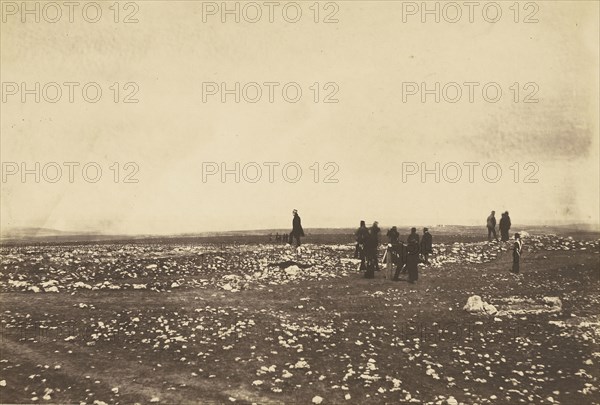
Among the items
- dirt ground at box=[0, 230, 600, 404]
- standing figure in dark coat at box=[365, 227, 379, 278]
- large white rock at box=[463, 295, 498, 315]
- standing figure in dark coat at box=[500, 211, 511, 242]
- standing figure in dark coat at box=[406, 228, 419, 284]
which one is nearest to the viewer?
dirt ground at box=[0, 230, 600, 404]

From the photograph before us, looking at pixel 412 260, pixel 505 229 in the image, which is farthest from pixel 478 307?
pixel 505 229

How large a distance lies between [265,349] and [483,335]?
6131mm

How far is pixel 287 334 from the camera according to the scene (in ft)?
44.0

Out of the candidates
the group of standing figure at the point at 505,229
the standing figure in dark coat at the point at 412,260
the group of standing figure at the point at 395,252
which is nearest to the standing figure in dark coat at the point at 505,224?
the group of standing figure at the point at 505,229

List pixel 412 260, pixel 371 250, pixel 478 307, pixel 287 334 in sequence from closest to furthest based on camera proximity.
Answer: pixel 287 334, pixel 478 307, pixel 412 260, pixel 371 250

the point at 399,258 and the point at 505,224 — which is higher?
the point at 505,224

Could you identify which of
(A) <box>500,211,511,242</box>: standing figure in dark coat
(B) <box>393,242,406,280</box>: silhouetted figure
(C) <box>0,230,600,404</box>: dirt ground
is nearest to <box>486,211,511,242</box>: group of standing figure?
(A) <box>500,211,511,242</box>: standing figure in dark coat

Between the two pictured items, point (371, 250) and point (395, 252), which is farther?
point (371, 250)

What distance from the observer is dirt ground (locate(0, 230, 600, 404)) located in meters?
10.5

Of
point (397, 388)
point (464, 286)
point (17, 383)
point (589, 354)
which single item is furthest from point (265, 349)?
point (464, 286)

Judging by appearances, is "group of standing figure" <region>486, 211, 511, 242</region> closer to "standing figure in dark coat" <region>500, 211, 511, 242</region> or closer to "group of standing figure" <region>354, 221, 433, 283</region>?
"standing figure in dark coat" <region>500, 211, 511, 242</region>

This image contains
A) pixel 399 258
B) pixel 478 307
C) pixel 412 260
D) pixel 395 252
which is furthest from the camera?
pixel 395 252

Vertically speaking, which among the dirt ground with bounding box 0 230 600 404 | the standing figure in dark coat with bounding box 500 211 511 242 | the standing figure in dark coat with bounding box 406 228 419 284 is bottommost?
the dirt ground with bounding box 0 230 600 404

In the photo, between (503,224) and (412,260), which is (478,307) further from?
(503,224)
